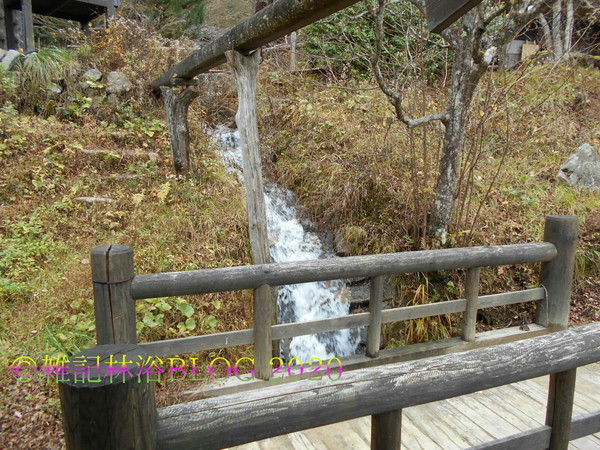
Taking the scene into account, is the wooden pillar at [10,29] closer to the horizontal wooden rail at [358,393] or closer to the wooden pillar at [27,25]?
the wooden pillar at [27,25]

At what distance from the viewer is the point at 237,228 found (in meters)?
5.07

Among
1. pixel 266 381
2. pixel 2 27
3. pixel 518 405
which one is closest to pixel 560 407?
pixel 518 405

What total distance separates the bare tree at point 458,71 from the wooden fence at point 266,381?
4.95ft

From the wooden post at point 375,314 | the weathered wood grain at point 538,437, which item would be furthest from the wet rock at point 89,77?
the weathered wood grain at point 538,437

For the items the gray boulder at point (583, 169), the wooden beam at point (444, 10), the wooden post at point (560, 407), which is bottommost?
the wooden post at point (560, 407)

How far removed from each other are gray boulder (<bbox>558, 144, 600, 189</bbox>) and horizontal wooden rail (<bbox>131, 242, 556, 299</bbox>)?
10.5 ft

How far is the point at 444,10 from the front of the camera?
61.2 inches

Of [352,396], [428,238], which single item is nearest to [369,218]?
[428,238]

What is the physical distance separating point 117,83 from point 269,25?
4.63 m

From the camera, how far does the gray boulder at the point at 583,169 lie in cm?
611

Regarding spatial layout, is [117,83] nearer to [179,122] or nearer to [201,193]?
[179,122]

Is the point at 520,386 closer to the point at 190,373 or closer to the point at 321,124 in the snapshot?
the point at 190,373

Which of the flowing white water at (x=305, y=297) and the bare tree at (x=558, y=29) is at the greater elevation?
the bare tree at (x=558, y=29)

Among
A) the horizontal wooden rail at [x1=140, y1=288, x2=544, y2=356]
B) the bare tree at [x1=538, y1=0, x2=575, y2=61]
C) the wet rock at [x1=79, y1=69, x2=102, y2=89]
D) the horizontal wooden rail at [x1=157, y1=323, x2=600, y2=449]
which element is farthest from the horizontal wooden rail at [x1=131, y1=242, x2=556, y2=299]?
the wet rock at [x1=79, y1=69, x2=102, y2=89]
